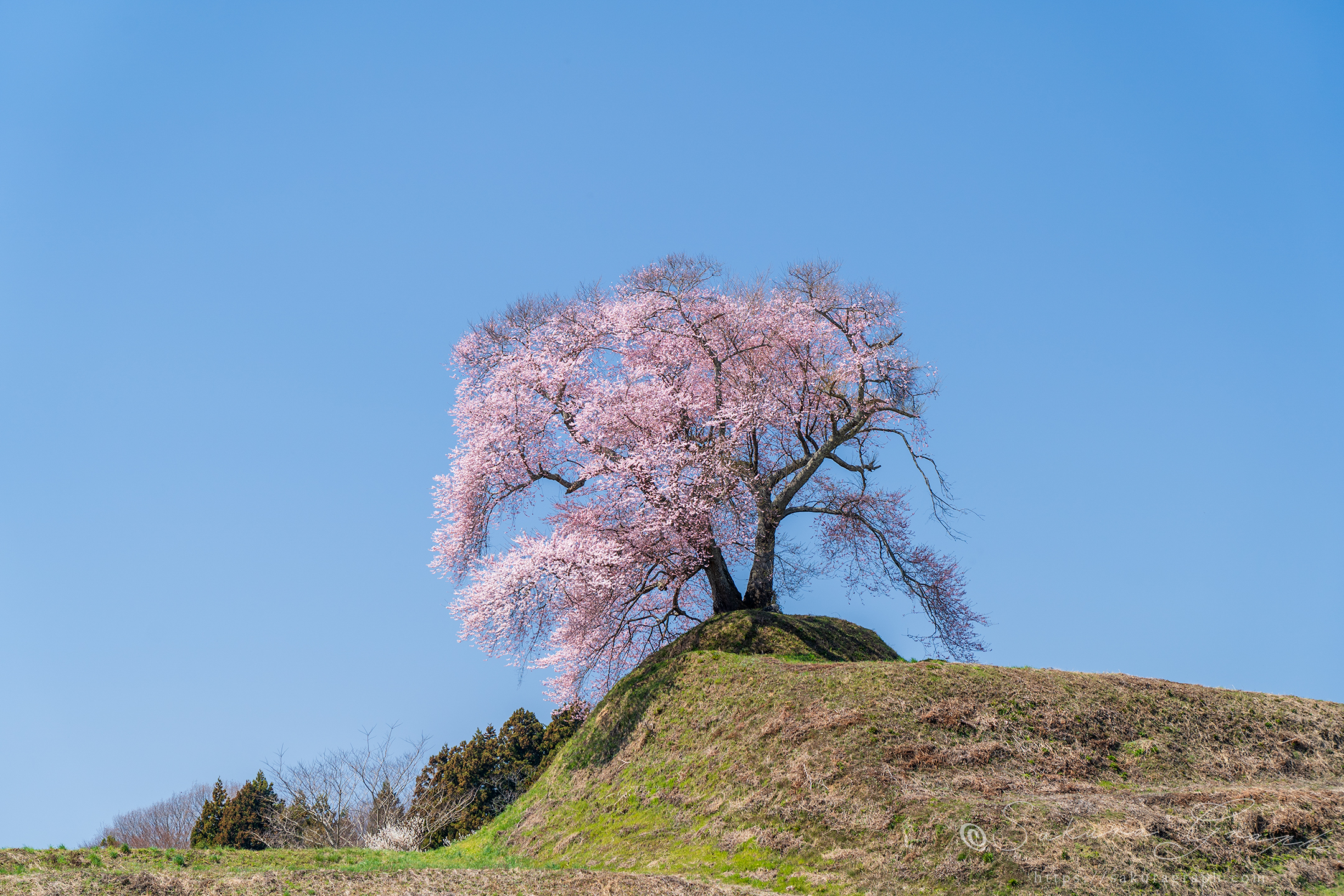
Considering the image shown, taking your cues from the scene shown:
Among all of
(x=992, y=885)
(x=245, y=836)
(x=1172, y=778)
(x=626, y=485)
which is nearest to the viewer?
(x=992, y=885)

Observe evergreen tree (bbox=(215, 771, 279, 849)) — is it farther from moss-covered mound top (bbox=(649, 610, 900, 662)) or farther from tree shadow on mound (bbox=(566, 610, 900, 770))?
moss-covered mound top (bbox=(649, 610, 900, 662))

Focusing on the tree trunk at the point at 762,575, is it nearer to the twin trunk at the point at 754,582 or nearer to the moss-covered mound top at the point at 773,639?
the twin trunk at the point at 754,582

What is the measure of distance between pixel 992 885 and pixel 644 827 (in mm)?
6284

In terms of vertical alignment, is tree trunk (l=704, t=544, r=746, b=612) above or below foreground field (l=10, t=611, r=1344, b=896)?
above

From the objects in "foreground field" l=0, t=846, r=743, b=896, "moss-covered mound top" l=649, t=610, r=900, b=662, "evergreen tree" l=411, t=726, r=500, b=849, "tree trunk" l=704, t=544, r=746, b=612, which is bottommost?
"foreground field" l=0, t=846, r=743, b=896

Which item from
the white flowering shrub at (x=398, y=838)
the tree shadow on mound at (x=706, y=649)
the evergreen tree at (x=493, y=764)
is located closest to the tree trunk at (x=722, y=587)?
the tree shadow on mound at (x=706, y=649)

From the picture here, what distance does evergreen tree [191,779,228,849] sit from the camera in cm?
3500

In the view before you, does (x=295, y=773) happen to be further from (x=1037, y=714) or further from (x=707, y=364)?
(x=1037, y=714)

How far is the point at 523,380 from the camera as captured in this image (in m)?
22.6

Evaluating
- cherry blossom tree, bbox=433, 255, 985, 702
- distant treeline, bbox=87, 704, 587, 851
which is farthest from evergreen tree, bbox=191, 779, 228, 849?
cherry blossom tree, bbox=433, 255, 985, 702

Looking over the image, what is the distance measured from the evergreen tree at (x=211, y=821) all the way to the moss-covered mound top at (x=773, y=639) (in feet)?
77.2

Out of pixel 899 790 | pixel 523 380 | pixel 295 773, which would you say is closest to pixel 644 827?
pixel 899 790

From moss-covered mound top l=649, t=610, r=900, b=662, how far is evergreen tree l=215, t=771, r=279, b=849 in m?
20.8

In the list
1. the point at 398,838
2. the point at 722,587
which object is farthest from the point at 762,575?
the point at 398,838
